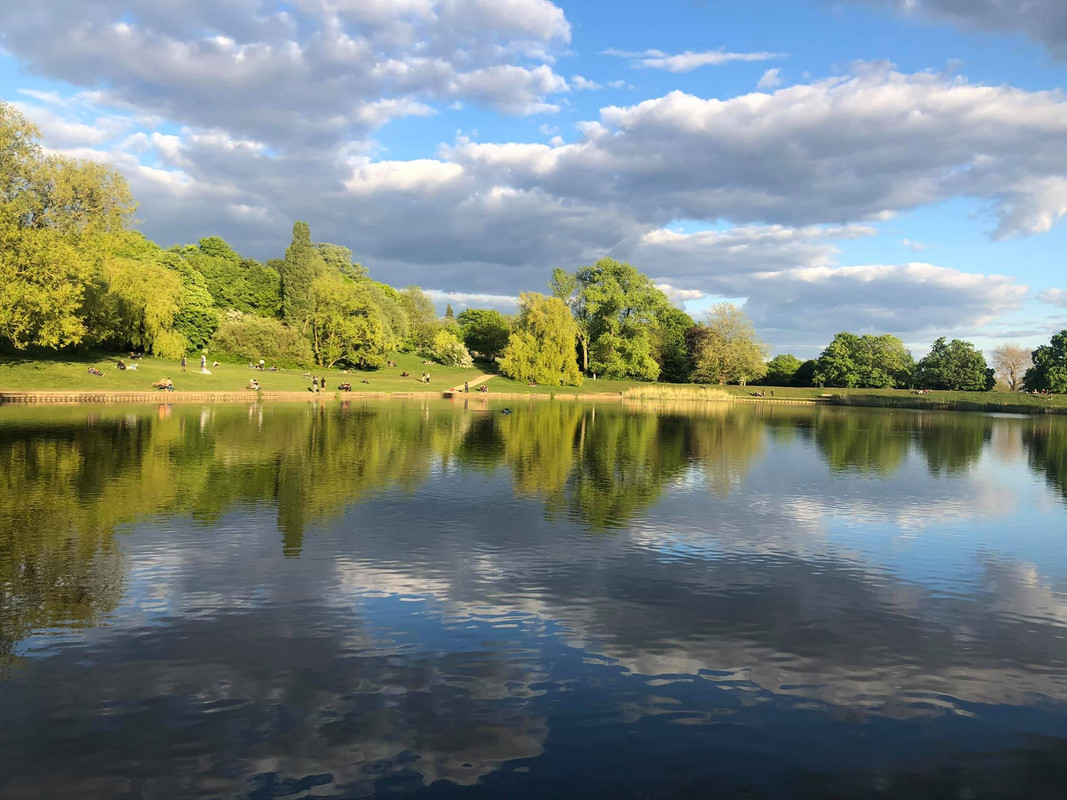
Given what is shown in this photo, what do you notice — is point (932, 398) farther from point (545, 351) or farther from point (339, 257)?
point (339, 257)

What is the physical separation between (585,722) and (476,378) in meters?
93.9

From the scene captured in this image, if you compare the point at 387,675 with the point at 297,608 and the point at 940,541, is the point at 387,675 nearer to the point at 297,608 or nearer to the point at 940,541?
the point at 297,608

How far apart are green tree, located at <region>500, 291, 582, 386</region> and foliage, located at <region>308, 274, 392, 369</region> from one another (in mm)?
19044

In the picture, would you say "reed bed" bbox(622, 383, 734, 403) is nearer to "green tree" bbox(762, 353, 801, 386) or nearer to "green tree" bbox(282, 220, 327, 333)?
"green tree" bbox(762, 353, 801, 386)

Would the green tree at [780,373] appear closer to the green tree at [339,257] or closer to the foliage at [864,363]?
the foliage at [864,363]

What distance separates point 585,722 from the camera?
8.29m

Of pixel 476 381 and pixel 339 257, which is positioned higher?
pixel 339 257

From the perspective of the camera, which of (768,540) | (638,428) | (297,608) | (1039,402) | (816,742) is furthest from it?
(1039,402)

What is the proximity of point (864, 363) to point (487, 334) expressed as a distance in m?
74.9

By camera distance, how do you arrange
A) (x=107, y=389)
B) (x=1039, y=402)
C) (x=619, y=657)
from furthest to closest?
(x=1039, y=402)
(x=107, y=389)
(x=619, y=657)

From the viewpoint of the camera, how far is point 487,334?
452ft

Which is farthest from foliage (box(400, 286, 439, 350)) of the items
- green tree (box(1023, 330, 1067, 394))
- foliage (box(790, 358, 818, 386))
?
green tree (box(1023, 330, 1067, 394))

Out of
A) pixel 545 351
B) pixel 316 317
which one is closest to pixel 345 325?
pixel 316 317

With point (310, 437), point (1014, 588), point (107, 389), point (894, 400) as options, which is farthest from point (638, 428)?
point (894, 400)
